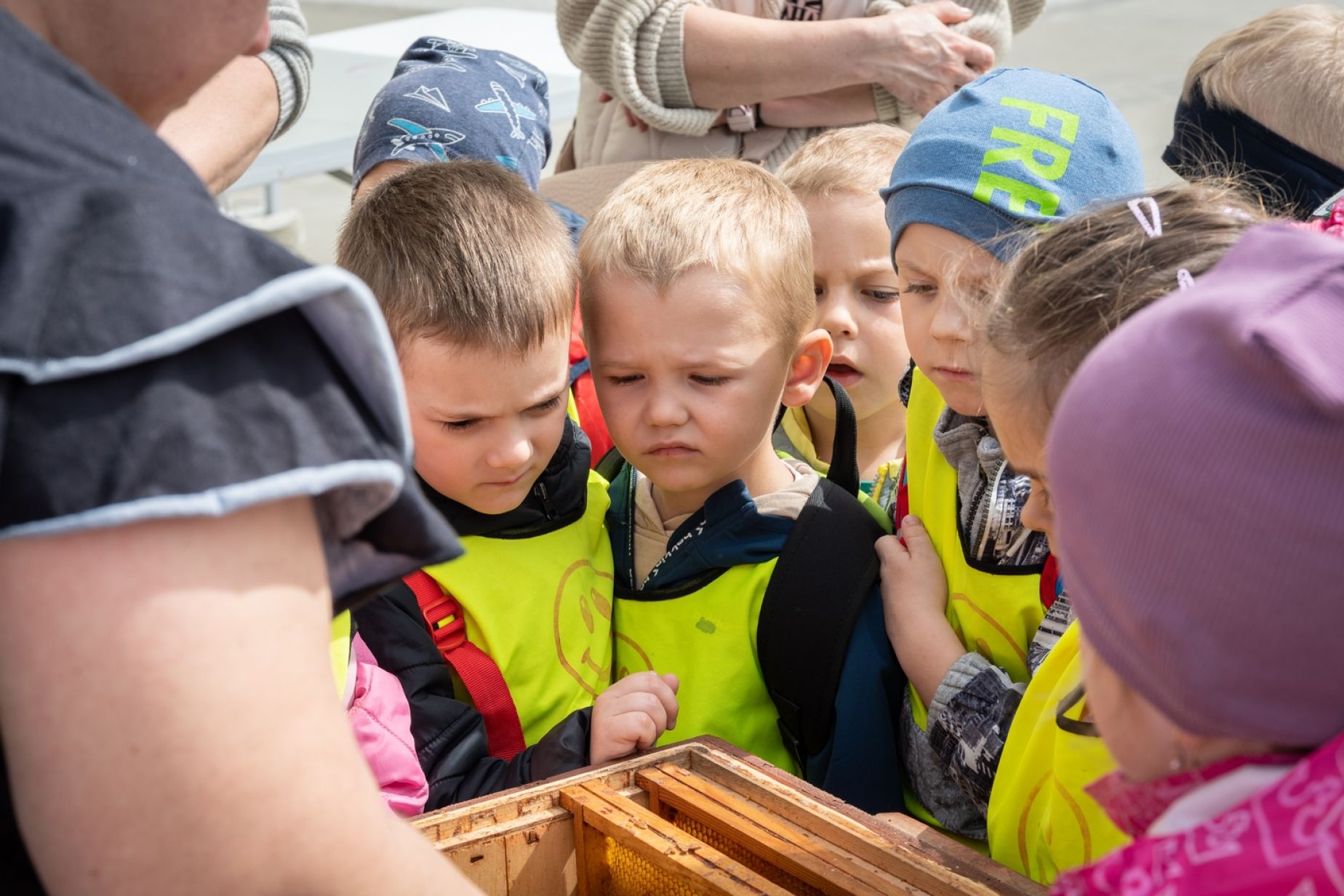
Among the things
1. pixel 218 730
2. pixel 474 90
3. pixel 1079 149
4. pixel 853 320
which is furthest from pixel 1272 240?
pixel 474 90

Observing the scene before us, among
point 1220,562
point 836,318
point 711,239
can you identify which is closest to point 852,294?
point 836,318

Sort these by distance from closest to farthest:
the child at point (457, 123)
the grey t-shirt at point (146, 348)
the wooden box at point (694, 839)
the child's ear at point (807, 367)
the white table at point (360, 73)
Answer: the grey t-shirt at point (146, 348), the wooden box at point (694, 839), the child's ear at point (807, 367), the child at point (457, 123), the white table at point (360, 73)

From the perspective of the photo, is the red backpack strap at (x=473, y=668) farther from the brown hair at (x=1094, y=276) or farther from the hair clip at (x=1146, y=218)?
the hair clip at (x=1146, y=218)

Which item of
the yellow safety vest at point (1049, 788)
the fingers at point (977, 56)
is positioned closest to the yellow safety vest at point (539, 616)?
the yellow safety vest at point (1049, 788)

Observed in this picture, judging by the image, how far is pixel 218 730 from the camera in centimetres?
68

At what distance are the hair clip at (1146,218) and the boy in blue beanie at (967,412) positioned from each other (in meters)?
0.28

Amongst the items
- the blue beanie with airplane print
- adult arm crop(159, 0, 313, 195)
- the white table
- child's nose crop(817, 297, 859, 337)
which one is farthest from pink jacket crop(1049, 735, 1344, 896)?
the white table

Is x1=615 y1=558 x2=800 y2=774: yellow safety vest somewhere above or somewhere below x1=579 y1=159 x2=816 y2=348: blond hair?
below

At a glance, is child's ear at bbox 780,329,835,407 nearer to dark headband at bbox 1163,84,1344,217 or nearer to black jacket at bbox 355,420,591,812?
black jacket at bbox 355,420,591,812

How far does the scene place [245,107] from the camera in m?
2.39

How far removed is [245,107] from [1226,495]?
6.97 feet

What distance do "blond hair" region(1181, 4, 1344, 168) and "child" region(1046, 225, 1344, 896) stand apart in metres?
1.87

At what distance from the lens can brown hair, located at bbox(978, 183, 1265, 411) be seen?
1.30 m

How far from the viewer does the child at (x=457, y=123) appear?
8.65 ft
